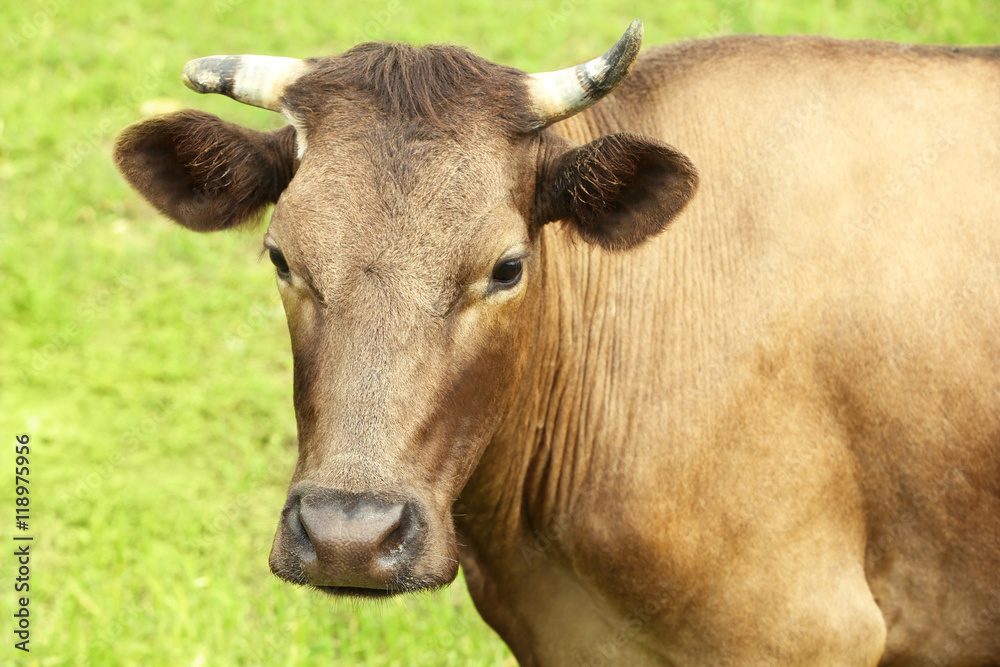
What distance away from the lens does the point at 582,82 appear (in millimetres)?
3584

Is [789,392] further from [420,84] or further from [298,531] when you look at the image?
[298,531]

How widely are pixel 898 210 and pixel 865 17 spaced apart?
24.0 ft

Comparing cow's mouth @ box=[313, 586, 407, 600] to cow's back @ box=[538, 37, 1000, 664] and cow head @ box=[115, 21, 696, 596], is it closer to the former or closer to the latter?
cow head @ box=[115, 21, 696, 596]

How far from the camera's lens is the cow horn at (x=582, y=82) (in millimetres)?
3473

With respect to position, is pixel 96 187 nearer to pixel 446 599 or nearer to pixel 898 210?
pixel 446 599

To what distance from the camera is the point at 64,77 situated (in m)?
10.2

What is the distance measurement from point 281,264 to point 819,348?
2274mm

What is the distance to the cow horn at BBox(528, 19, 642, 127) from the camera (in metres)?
3.47

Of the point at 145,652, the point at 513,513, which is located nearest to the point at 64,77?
the point at 145,652

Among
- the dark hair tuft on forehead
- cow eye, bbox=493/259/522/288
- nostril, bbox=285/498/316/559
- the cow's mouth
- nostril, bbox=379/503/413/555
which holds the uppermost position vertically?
the dark hair tuft on forehead

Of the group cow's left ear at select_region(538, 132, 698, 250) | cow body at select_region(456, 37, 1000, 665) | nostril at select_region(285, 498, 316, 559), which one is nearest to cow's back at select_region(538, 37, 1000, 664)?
cow body at select_region(456, 37, 1000, 665)

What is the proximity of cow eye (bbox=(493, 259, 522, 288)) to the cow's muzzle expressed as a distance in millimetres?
921

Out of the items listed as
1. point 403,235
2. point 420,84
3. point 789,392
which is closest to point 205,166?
point 420,84

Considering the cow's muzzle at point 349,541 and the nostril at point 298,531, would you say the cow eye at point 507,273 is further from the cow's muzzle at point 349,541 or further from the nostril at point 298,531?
the nostril at point 298,531
